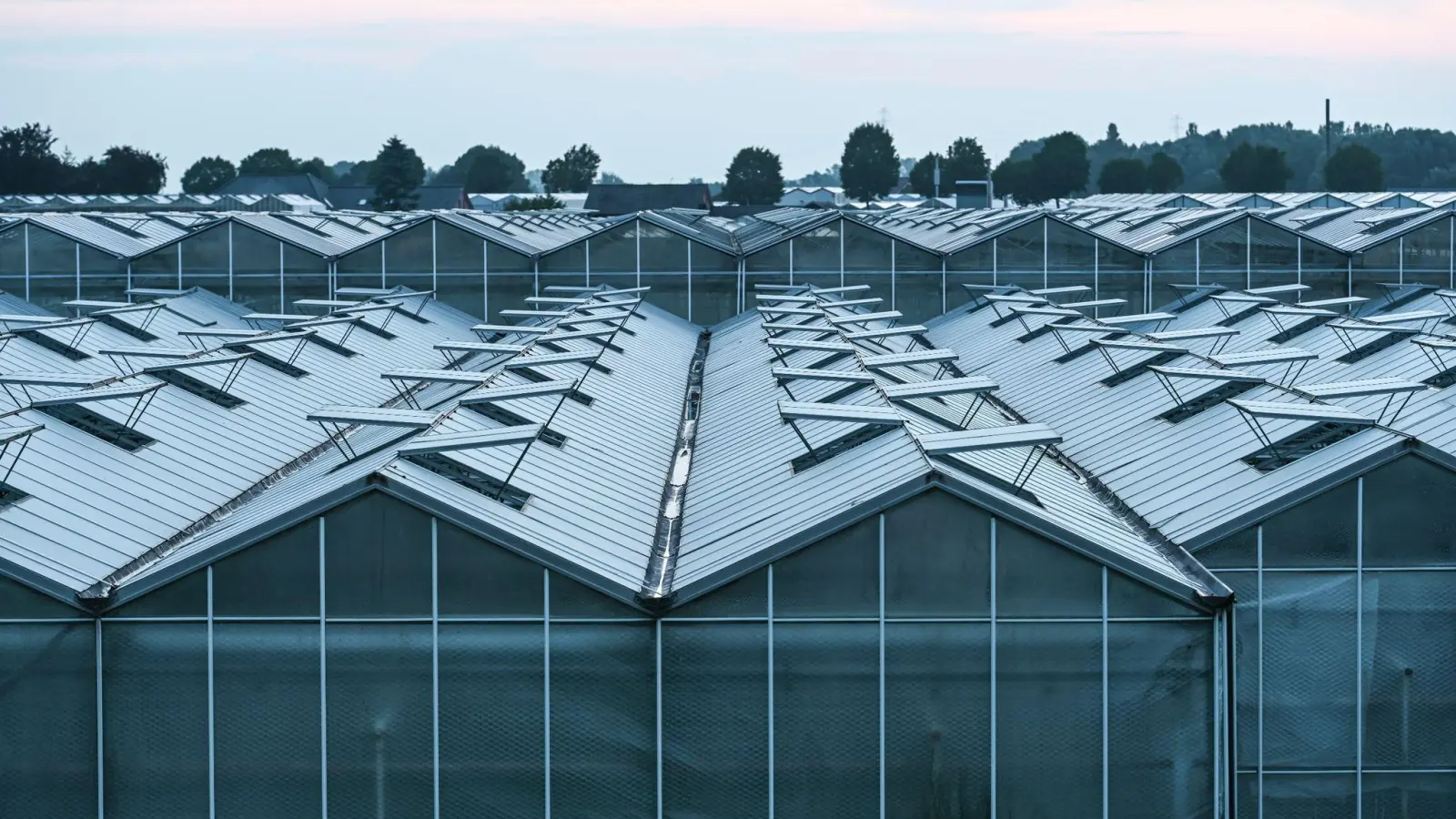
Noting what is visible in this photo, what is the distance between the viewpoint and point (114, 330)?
49125mm

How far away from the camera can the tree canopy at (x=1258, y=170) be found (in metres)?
144

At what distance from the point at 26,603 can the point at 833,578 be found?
32.2ft

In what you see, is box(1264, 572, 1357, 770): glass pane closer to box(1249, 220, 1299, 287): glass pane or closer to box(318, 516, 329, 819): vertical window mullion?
box(318, 516, 329, 819): vertical window mullion

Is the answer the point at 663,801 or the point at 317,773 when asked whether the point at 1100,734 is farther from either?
the point at 317,773

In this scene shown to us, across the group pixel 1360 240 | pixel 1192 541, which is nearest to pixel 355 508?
pixel 1192 541

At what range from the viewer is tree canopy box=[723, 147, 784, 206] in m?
167

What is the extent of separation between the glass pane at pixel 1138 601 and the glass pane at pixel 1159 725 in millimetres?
154

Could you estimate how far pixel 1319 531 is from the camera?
24.5 m

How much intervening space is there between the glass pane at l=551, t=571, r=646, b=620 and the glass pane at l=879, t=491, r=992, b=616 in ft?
10.6

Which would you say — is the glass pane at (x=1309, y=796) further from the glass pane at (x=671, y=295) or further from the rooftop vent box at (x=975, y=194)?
the rooftop vent box at (x=975, y=194)

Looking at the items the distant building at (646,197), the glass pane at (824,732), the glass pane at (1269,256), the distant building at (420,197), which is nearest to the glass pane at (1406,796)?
the glass pane at (824,732)

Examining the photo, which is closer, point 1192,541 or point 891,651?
point 891,651

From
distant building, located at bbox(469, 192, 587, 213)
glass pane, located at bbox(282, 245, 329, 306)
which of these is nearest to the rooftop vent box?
distant building, located at bbox(469, 192, 587, 213)

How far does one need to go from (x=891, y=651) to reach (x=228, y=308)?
141 feet
